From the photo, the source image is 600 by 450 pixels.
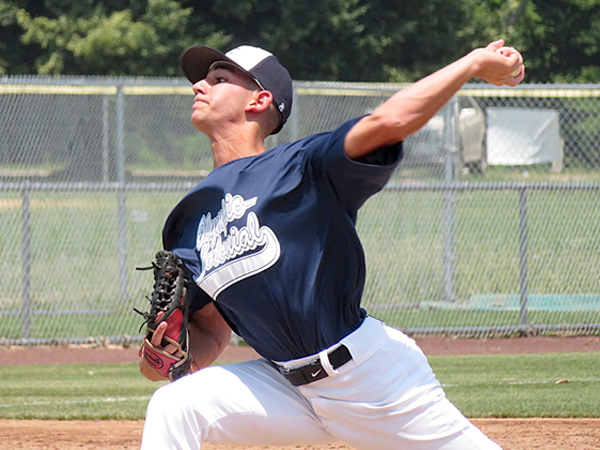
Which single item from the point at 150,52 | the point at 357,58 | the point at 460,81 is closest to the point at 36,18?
the point at 150,52

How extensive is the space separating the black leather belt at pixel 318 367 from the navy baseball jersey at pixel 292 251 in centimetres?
4

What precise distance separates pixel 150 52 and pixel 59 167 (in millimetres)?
17702

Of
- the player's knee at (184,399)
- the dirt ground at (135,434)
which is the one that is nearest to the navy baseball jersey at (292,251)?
the player's knee at (184,399)

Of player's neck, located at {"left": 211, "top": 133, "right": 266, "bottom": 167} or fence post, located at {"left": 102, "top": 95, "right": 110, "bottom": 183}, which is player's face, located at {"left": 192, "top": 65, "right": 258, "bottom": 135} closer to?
player's neck, located at {"left": 211, "top": 133, "right": 266, "bottom": 167}

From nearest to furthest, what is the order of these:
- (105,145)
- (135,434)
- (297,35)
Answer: (135,434), (105,145), (297,35)

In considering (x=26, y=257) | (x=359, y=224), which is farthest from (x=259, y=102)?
(x=359, y=224)

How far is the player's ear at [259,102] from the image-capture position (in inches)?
114

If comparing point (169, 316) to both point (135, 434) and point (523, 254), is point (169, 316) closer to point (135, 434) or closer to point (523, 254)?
point (135, 434)

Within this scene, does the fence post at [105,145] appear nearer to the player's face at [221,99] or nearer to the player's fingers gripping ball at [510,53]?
the player's face at [221,99]

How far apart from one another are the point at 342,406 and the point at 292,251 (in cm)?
49

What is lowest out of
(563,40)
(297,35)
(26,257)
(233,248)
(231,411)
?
(297,35)

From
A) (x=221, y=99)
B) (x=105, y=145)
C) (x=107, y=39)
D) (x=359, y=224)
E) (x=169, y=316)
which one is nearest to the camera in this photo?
(x=169, y=316)

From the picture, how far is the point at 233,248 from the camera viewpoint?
8.25ft

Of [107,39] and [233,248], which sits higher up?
[233,248]
